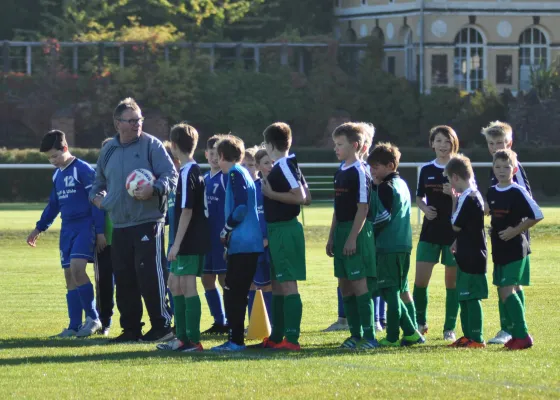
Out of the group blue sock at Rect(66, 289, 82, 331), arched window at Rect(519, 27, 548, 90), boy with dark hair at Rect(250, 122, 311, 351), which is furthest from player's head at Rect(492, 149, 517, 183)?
arched window at Rect(519, 27, 548, 90)

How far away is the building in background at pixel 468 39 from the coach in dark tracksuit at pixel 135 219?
44.5 meters

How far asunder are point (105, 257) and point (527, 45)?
47264mm

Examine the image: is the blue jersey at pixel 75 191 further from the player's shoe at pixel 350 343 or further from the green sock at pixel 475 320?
the green sock at pixel 475 320

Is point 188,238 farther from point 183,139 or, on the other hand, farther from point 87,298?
point 87,298

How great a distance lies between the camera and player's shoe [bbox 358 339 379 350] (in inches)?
395

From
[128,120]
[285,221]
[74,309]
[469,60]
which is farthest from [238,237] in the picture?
[469,60]

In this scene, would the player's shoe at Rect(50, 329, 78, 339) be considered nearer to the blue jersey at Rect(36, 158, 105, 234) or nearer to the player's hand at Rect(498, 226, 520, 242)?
the blue jersey at Rect(36, 158, 105, 234)

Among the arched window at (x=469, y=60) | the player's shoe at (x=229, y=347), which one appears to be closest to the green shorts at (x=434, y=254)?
the player's shoe at (x=229, y=347)

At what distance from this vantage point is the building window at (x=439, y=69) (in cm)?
5488

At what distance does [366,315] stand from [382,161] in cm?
130

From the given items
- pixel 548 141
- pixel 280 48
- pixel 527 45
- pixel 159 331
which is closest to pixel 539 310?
pixel 159 331

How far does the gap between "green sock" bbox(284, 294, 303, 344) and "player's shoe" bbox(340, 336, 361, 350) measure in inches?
15.5

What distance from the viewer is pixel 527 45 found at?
5697 cm

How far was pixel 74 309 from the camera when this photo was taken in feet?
39.1
